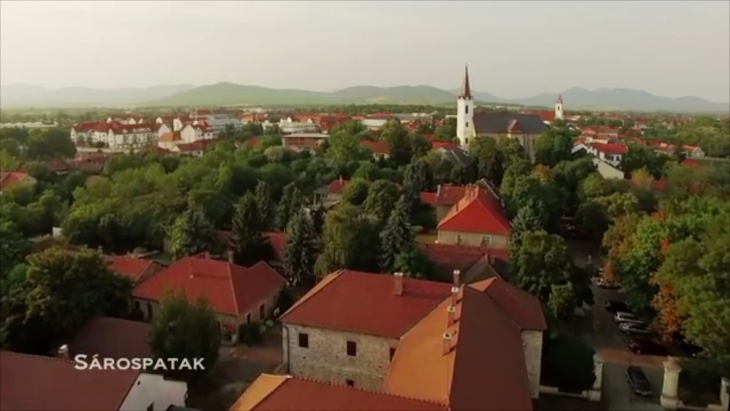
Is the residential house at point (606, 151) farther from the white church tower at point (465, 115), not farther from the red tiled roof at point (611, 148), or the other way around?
the white church tower at point (465, 115)

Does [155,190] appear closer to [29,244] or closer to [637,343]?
[29,244]

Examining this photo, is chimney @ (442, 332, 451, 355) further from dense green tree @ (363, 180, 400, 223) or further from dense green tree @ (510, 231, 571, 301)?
dense green tree @ (363, 180, 400, 223)

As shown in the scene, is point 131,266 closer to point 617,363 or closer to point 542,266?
point 542,266

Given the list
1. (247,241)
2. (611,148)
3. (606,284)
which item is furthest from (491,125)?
(247,241)

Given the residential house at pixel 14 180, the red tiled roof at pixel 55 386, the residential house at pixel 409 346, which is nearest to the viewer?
the residential house at pixel 409 346

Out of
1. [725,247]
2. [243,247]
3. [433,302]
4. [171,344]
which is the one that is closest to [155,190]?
[243,247]

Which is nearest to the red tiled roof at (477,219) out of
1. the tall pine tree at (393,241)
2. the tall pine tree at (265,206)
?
the tall pine tree at (393,241)

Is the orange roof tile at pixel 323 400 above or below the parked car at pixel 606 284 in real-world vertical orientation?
above

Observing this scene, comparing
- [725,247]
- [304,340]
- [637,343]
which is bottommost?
[637,343]
